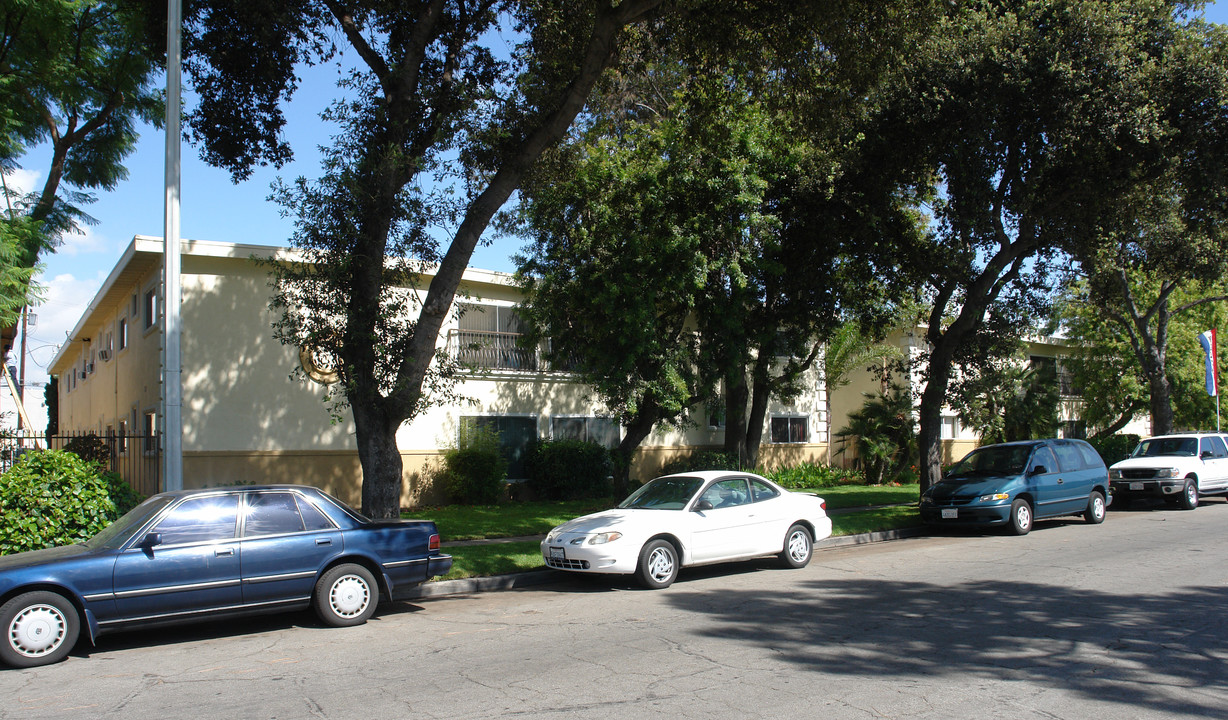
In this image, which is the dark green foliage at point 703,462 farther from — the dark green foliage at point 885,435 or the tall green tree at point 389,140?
the tall green tree at point 389,140

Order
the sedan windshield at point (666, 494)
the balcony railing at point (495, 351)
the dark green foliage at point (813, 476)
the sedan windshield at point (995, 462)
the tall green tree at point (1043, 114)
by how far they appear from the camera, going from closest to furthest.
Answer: the sedan windshield at point (666, 494)
the tall green tree at point (1043, 114)
the sedan windshield at point (995, 462)
the balcony railing at point (495, 351)
the dark green foliage at point (813, 476)

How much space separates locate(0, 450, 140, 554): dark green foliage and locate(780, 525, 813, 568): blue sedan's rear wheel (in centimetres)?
868

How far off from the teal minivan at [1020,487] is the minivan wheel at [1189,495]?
12.4 ft

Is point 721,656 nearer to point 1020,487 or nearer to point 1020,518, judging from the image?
point 1020,518

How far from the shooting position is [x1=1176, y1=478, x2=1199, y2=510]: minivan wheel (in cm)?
1886

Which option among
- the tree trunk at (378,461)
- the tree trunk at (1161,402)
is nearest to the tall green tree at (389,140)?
the tree trunk at (378,461)

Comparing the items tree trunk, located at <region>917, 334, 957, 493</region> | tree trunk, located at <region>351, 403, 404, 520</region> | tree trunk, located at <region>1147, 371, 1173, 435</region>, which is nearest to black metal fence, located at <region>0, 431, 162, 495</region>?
tree trunk, located at <region>351, 403, 404, 520</region>

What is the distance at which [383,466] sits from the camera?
1173 centimetres

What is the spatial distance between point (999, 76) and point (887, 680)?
→ 12.5 m

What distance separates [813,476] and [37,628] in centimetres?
2349

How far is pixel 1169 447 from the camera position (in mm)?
20312

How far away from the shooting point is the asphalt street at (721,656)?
5.54m

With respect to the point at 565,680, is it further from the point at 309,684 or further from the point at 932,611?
the point at 932,611

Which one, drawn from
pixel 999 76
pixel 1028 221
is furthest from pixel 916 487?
pixel 999 76
